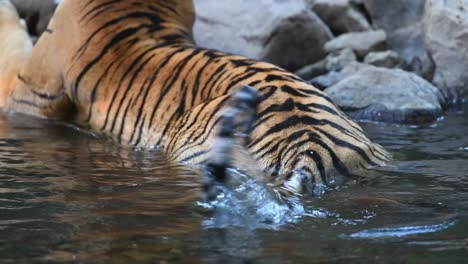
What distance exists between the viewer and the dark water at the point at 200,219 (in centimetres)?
243

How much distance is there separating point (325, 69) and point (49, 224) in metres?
4.83

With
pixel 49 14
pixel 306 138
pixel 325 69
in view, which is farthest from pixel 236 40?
pixel 306 138

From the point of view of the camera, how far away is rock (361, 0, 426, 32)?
833 centimetres

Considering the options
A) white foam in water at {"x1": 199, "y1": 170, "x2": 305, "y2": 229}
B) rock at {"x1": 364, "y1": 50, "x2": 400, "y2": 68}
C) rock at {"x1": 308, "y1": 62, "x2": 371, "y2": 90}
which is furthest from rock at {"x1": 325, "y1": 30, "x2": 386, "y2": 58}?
white foam in water at {"x1": 199, "y1": 170, "x2": 305, "y2": 229}

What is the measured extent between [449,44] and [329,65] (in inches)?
38.7

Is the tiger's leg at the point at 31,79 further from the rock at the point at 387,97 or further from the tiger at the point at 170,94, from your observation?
the rock at the point at 387,97

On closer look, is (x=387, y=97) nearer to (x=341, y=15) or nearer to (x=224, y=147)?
(x=341, y=15)

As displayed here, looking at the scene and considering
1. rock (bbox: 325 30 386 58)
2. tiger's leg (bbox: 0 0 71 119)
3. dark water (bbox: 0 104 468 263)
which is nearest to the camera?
dark water (bbox: 0 104 468 263)

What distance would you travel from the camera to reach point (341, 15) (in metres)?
8.05

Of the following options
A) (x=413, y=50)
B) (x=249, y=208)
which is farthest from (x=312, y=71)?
(x=249, y=208)

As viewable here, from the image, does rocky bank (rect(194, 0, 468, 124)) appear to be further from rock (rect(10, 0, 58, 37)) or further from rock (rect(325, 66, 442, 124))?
rock (rect(10, 0, 58, 37))

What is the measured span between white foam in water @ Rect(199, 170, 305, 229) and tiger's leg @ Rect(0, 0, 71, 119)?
8.97 ft

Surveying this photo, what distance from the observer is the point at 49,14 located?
7473mm

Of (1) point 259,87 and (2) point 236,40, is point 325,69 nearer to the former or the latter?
(2) point 236,40
